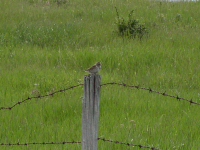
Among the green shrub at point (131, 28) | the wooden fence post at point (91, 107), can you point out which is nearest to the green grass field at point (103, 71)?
the green shrub at point (131, 28)

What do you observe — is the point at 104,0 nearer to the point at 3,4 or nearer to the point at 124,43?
the point at 3,4

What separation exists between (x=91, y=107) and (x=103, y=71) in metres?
5.04

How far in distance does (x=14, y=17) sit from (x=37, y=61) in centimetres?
488

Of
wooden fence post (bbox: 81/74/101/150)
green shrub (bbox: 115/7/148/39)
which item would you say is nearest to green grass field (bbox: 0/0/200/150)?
green shrub (bbox: 115/7/148/39)

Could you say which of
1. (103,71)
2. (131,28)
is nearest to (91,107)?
(103,71)

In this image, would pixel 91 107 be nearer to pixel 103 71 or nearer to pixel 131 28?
pixel 103 71

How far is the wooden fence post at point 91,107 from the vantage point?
8.62 feet

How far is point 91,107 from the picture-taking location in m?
2.63

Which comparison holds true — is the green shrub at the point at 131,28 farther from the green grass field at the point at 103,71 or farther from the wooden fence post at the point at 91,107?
the wooden fence post at the point at 91,107

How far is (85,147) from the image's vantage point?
2.69 m

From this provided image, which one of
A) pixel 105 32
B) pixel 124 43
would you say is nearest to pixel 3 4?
pixel 105 32

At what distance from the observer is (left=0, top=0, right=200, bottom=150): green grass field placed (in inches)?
178

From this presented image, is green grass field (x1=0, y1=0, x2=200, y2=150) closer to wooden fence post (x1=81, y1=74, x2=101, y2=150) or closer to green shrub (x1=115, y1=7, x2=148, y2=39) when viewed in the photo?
green shrub (x1=115, y1=7, x2=148, y2=39)

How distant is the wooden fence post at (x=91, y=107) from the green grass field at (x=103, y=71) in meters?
1.34
